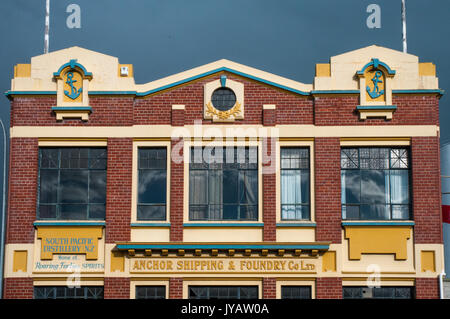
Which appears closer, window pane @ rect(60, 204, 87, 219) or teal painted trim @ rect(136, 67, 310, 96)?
window pane @ rect(60, 204, 87, 219)

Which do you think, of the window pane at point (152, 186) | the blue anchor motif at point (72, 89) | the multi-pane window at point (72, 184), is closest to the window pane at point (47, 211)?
the multi-pane window at point (72, 184)

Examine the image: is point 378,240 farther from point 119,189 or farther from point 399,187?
point 119,189

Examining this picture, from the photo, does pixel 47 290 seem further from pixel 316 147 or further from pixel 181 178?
pixel 316 147

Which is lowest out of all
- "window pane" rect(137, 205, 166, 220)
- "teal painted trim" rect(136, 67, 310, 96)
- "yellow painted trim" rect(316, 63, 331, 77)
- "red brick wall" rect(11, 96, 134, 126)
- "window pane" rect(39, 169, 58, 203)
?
"window pane" rect(137, 205, 166, 220)

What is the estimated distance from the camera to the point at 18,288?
65.3 ft

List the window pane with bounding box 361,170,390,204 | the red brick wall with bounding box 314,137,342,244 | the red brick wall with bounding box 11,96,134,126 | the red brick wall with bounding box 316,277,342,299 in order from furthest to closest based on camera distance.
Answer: the red brick wall with bounding box 11,96,134,126 < the window pane with bounding box 361,170,390,204 < the red brick wall with bounding box 314,137,342,244 < the red brick wall with bounding box 316,277,342,299

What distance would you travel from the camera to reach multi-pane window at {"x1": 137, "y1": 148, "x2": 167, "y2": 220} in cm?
2027

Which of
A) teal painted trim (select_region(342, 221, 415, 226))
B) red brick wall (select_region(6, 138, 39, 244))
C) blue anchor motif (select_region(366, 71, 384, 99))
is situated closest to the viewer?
teal painted trim (select_region(342, 221, 415, 226))

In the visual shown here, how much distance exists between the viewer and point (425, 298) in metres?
19.6

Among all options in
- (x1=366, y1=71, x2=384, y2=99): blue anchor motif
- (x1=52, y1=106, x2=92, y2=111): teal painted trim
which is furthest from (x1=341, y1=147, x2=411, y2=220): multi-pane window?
(x1=52, y1=106, x2=92, y2=111): teal painted trim

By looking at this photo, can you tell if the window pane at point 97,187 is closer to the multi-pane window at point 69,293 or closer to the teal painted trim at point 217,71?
the multi-pane window at point 69,293

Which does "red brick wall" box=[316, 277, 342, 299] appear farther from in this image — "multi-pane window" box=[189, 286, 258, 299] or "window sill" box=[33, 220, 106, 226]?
"window sill" box=[33, 220, 106, 226]

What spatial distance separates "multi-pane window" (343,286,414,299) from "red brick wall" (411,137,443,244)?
5.20ft

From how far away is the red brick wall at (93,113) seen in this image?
67.6 ft
